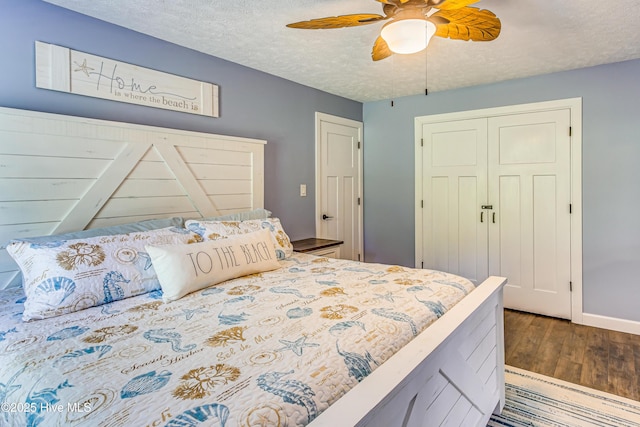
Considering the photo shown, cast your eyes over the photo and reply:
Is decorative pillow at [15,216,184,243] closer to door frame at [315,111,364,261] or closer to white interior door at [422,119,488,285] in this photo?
door frame at [315,111,364,261]

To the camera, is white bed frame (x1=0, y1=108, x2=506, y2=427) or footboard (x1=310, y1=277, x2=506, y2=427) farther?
white bed frame (x1=0, y1=108, x2=506, y2=427)

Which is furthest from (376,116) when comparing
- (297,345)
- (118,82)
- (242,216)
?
(297,345)

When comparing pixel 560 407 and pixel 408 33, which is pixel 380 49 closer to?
pixel 408 33

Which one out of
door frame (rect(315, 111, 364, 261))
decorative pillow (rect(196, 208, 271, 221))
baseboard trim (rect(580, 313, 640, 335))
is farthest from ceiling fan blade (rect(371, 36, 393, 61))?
baseboard trim (rect(580, 313, 640, 335))

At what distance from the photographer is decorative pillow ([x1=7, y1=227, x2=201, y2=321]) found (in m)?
1.48

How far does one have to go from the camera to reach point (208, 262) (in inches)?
72.2

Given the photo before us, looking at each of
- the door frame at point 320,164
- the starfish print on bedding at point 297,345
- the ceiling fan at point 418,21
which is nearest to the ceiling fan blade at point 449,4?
the ceiling fan at point 418,21

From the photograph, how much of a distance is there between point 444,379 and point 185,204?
80.1 inches

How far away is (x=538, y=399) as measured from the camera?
2.10 meters

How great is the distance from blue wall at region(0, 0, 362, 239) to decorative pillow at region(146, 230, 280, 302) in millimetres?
1098

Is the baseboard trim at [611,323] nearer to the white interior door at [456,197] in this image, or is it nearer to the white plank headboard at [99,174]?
the white interior door at [456,197]

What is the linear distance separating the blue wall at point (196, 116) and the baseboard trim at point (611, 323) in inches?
104

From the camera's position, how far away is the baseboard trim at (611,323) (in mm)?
2973

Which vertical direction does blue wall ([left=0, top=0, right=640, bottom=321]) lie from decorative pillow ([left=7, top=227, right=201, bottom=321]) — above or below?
above
